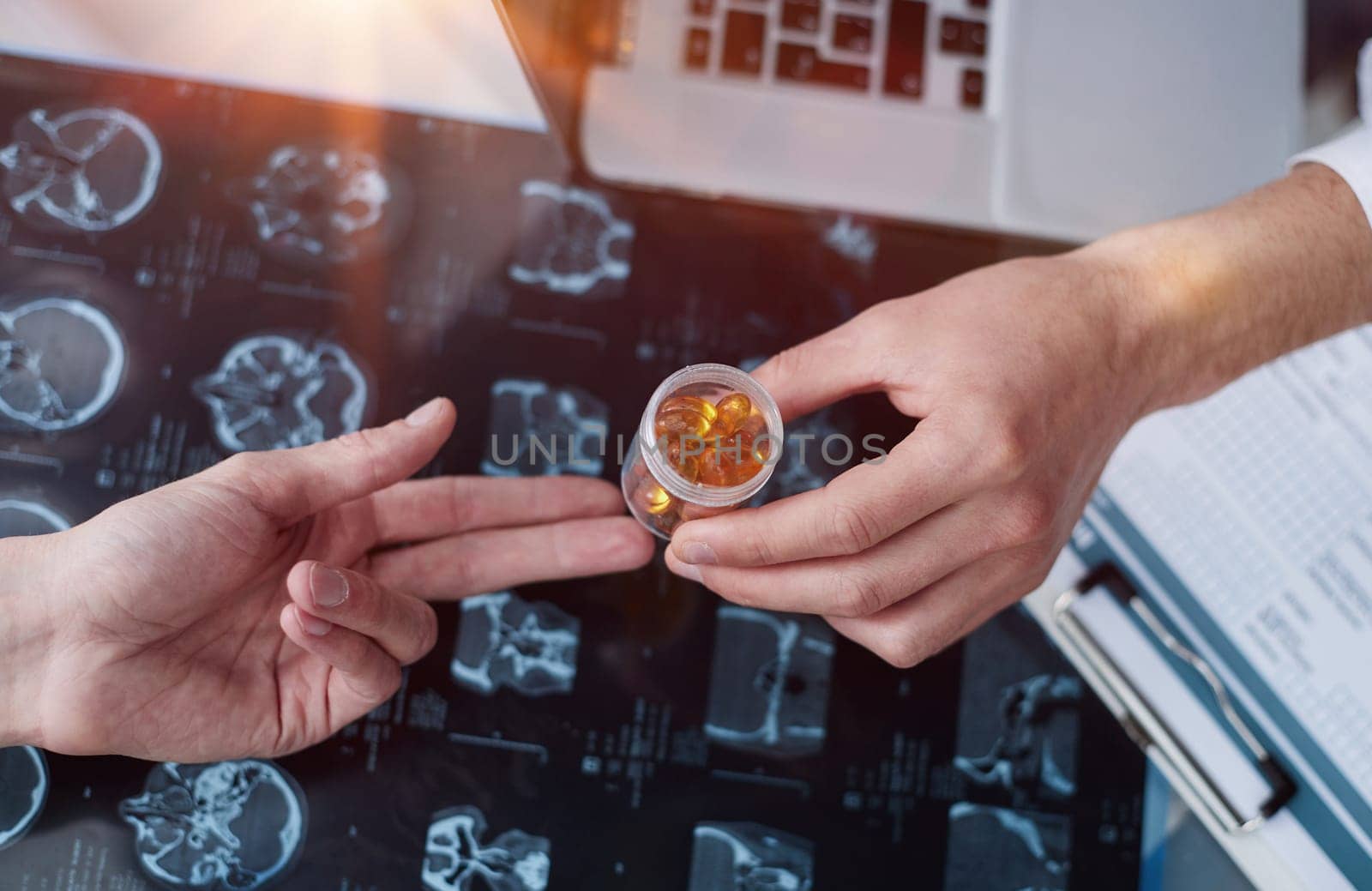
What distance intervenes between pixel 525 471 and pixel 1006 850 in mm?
859

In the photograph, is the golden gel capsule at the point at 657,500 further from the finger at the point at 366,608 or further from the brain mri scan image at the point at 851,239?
the brain mri scan image at the point at 851,239

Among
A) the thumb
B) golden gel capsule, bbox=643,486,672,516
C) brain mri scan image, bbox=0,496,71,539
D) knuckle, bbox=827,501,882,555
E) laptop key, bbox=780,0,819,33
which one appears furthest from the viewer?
laptop key, bbox=780,0,819,33

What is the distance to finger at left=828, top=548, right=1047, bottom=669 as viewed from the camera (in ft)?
3.57

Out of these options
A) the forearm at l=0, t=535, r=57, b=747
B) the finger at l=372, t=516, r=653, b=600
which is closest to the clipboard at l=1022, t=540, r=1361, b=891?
the finger at l=372, t=516, r=653, b=600

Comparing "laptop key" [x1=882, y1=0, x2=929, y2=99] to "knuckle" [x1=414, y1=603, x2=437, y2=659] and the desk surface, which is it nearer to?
the desk surface

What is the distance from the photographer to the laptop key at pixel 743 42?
137 centimetres

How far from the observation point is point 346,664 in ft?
3.62

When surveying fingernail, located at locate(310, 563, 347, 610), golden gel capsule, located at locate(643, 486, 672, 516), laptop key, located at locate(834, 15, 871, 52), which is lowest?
fingernail, located at locate(310, 563, 347, 610)

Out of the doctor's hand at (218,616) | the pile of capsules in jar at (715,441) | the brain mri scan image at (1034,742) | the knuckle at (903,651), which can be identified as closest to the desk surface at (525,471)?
the brain mri scan image at (1034,742)

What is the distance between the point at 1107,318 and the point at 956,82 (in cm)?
51

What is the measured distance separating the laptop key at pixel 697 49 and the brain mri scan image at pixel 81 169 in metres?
0.80

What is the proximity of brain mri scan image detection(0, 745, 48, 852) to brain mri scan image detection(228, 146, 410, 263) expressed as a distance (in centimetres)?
76

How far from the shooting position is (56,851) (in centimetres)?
121

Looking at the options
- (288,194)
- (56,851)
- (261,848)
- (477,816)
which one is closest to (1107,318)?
(477,816)
